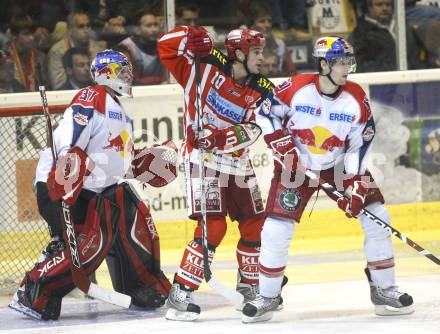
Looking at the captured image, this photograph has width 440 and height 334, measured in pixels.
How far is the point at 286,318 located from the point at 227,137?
892 millimetres

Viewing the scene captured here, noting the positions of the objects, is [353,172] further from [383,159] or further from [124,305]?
[383,159]

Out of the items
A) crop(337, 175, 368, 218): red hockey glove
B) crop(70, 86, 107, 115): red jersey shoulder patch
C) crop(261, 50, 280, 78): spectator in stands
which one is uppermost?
crop(70, 86, 107, 115): red jersey shoulder patch

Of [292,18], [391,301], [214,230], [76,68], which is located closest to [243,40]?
[214,230]

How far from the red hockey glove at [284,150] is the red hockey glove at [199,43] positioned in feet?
1.83

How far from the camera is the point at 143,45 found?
818 centimetres

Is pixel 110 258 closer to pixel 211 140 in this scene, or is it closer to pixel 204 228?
pixel 204 228

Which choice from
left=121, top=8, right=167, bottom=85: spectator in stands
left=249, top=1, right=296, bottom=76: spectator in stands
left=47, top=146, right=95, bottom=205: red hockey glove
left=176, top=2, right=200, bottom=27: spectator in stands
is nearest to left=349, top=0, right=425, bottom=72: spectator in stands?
left=249, top=1, right=296, bottom=76: spectator in stands

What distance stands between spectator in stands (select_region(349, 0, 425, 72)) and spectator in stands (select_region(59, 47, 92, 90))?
1902 millimetres

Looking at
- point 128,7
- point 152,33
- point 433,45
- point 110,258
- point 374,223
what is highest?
point 128,7

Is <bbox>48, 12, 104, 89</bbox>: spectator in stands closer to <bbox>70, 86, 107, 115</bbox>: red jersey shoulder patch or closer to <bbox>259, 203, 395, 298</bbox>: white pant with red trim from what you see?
<bbox>70, 86, 107, 115</bbox>: red jersey shoulder patch

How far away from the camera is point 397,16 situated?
28.3 ft

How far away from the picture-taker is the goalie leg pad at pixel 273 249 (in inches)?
221

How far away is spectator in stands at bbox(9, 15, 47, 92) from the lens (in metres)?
7.92

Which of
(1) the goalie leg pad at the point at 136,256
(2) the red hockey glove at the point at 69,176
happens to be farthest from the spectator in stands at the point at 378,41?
(2) the red hockey glove at the point at 69,176
